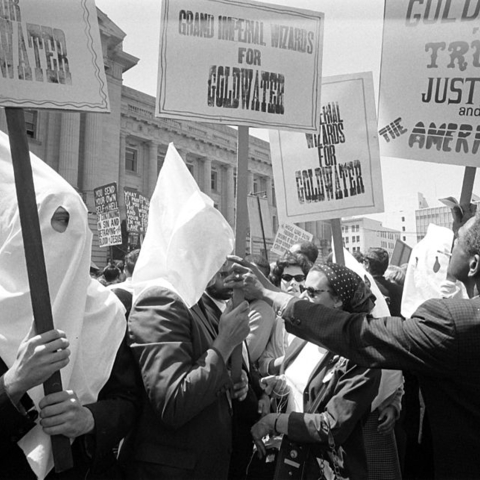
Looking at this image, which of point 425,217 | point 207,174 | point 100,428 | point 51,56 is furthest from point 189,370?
point 425,217

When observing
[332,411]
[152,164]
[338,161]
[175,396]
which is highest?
[152,164]

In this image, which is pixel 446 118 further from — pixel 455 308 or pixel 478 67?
pixel 455 308

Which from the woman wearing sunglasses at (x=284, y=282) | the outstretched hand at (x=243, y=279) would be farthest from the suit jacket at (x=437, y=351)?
the woman wearing sunglasses at (x=284, y=282)

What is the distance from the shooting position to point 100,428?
1696mm

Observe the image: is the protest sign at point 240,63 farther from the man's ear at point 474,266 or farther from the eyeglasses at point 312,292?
the man's ear at point 474,266

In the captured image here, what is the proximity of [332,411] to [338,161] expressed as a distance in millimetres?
1722

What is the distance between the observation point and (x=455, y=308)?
1643 mm

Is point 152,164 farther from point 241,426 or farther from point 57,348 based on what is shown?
point 57,348

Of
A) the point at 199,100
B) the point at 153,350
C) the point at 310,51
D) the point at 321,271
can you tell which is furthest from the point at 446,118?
the point at 153,350

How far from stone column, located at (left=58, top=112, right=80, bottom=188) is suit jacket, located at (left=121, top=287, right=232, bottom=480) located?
25.2 meters

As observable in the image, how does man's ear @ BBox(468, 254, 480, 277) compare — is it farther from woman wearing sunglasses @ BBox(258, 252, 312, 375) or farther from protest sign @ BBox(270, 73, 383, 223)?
woman wearing sunglasses @ BBox(258, 252, 312, 375)

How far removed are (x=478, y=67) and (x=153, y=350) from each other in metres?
2.37

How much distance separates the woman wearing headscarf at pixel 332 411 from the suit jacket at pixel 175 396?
1.32 ft

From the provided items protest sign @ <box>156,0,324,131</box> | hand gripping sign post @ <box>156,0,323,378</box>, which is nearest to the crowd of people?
hand gripping sign post @ <box>156,0,323,378</box>
